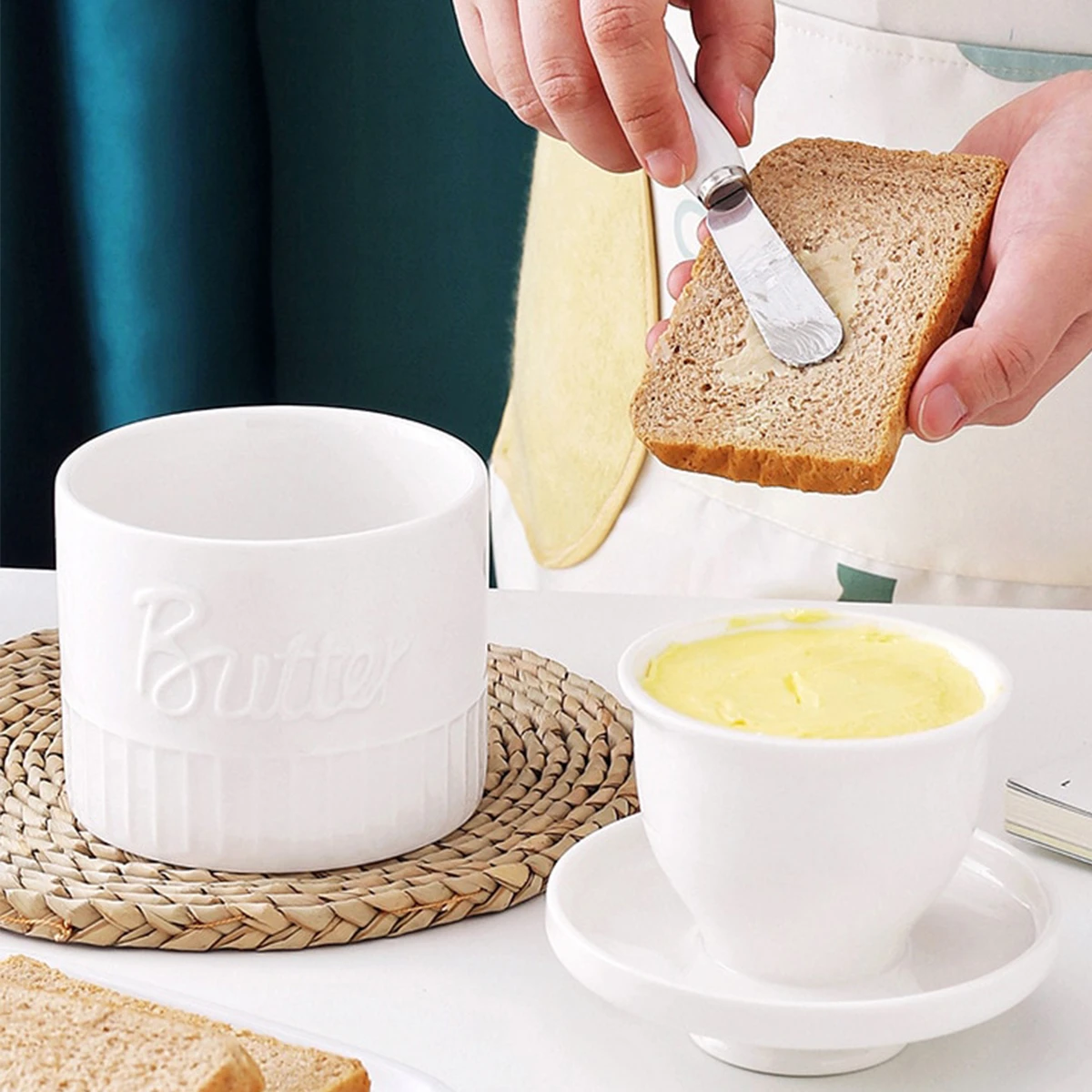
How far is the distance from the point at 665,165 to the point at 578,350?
14.6 inches

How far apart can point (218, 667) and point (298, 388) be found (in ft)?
3.81

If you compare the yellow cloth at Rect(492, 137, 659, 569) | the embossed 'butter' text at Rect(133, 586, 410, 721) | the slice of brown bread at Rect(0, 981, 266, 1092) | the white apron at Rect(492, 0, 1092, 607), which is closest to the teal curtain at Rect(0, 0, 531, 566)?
the yellow cloth at Rect(492, 137, 659, 569)

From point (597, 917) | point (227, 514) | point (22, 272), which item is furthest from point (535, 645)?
point (22, 272)

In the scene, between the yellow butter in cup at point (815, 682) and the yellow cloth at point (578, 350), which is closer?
the yellow butter in cup at point (815, 682)

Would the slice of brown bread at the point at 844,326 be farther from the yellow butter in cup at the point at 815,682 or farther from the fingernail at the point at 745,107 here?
the yellow butter in cup at the point at 815,682

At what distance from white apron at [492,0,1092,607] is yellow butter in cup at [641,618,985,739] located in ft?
1.43

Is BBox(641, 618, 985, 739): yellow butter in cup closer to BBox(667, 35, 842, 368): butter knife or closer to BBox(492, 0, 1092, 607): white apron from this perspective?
BBox(667, 35, 842, 368): butter knife

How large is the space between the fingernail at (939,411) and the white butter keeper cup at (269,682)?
0.20m

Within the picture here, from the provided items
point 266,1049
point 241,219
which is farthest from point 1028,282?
point 241,219

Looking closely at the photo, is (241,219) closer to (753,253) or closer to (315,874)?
(753,253)

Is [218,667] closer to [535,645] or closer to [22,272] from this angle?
[535,645]

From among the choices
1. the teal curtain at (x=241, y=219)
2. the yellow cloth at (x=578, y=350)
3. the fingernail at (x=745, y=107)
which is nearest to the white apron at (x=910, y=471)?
the yellow cloth at (x=578, y=350)

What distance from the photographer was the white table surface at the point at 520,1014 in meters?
0.52

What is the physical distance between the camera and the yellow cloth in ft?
3.52
